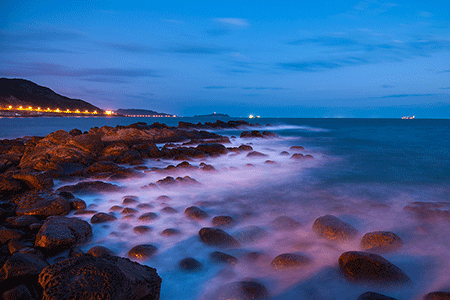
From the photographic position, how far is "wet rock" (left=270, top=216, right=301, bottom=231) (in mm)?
4387

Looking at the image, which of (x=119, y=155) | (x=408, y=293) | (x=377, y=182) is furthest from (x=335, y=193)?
(x=119, y=155)

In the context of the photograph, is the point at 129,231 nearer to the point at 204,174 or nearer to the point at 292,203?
the point at 292,203

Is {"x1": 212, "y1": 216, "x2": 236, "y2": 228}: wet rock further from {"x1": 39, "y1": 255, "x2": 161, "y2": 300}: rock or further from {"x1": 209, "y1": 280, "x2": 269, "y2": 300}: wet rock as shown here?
{"x1": 39, "y1": 255, "x2": 161, "y2": 300}: rock

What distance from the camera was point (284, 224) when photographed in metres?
4.49

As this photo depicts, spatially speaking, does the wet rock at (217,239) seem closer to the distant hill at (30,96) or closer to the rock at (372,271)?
the rock at (372,271)

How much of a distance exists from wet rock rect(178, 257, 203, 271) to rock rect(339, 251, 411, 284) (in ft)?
5.93

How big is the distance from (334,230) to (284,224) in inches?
33.2

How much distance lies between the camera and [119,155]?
9648 millimetres

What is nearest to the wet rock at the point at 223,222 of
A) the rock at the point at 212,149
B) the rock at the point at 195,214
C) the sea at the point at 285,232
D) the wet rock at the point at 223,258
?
the sea at the point at 285,232

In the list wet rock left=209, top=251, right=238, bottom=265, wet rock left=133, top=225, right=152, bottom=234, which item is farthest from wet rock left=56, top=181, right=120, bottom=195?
wet rock left=209, top=251, right=238, bottom=265

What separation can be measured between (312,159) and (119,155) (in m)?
8.31

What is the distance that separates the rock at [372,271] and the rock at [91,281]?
7.67 feet

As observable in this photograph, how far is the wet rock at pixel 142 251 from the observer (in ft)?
11.2

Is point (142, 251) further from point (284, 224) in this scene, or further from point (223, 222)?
point (284, 224)
